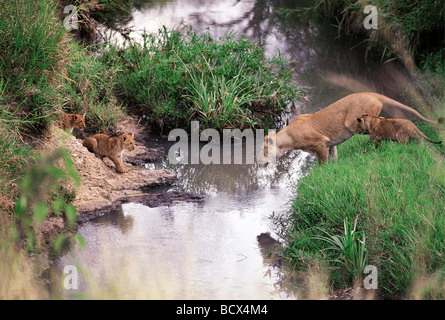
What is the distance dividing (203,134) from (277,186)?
2.30 m

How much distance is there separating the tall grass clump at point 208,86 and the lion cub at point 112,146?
6.35ft

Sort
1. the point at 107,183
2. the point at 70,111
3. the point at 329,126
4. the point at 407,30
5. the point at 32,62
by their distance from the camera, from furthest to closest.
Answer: the point at 407,30, the point at 70,111, the point at 329,126, the point at 107,183, the point at 32,62

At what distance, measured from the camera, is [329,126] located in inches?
331

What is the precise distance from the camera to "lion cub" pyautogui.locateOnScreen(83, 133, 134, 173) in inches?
334

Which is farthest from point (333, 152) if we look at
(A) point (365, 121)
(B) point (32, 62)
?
(B) point (32, 62)

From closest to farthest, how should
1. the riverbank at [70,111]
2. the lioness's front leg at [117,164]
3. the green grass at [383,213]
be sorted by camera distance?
1. the green grass at [383,213]
2. the riverbank at [70,111]
3. the lioness's front leg at [117,164]

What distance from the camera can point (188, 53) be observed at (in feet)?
35.9

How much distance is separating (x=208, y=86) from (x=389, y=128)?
3.77 meters

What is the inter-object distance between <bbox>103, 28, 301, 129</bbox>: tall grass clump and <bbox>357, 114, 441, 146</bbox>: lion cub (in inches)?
102

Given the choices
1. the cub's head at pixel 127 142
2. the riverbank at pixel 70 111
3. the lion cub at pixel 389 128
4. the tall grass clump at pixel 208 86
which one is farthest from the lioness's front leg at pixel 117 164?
the lion cub at pixel 389 128

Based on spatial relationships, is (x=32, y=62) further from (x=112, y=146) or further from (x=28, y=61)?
(x=112, y=146)

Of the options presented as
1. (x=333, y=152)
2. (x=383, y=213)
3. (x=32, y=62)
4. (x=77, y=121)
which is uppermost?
(x=32, y=62)

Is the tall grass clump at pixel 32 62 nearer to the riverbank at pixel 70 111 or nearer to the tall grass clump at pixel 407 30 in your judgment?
the riverbank at pixel 70 111

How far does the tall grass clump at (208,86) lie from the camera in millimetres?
10250
